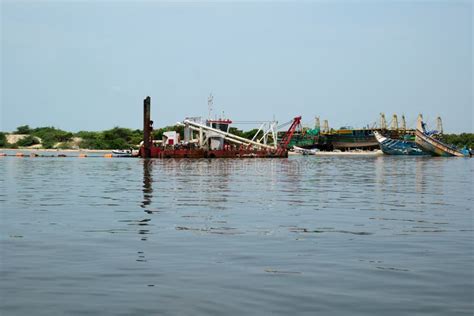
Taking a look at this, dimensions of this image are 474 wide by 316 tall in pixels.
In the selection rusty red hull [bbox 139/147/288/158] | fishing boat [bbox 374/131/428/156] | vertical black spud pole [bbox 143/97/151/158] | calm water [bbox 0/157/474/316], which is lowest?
calm water [bbox 0/157/474/316]

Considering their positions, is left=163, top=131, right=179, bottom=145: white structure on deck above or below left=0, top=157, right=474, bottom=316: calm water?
above

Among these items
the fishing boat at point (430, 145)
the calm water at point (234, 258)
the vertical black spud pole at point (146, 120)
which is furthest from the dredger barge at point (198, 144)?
the calm water at point (234, 258)

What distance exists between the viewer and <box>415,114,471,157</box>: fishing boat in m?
144

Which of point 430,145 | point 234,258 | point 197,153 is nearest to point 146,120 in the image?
point 197,153

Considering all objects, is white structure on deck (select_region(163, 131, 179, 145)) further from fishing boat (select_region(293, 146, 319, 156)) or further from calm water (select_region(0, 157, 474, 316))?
calm water (select_region(0, 157, 474, 316))

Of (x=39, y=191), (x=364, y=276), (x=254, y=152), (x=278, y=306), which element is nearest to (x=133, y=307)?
(x=278, y=306)

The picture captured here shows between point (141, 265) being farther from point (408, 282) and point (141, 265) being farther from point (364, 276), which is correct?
point (408, 282)

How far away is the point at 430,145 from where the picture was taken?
146250 mm

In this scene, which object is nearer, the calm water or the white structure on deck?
the calm water

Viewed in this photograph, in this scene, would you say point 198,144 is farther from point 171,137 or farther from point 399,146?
point 399,146

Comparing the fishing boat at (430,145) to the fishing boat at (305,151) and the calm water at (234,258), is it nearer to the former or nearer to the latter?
the fishing boat at (305,151)

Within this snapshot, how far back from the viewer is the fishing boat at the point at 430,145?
144125mm

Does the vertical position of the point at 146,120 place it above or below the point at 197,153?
above

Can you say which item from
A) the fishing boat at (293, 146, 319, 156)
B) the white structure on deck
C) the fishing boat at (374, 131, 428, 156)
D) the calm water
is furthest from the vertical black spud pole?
the calm water
